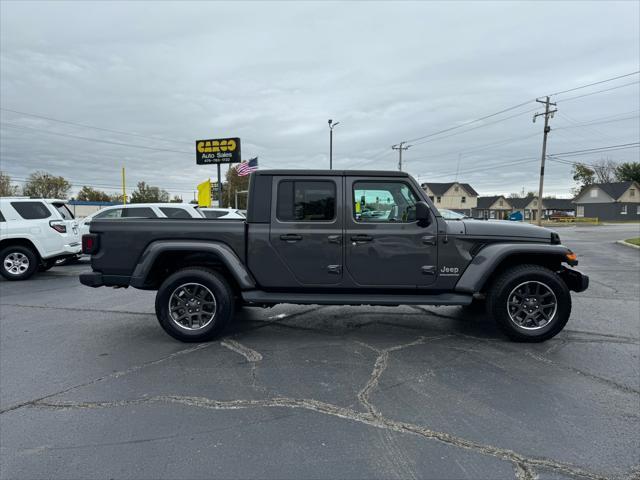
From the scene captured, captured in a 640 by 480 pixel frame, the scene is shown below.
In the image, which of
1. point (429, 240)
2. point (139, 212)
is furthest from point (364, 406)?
point (139, 212)

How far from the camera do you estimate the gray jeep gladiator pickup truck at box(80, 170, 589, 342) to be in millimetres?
4555

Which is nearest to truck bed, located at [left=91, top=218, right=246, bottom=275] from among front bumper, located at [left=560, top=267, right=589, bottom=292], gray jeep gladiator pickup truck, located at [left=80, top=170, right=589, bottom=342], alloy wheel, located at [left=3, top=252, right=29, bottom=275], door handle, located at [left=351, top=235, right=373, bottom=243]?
gray jeep gladiator pickup truck, located at [left=80, top=170, right=589, bottom=342]

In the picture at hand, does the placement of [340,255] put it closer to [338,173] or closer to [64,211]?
[338,173]

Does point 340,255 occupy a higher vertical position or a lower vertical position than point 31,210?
lower

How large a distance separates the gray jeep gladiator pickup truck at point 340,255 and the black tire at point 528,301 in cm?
1

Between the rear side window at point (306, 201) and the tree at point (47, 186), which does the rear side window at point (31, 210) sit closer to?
the rear side window at point (306, 201)

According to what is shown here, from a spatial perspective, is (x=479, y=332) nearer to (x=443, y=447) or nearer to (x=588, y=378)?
(x=588, y=378)

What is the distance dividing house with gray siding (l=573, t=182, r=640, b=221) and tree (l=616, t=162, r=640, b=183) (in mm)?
11482

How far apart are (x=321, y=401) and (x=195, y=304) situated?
2164mm

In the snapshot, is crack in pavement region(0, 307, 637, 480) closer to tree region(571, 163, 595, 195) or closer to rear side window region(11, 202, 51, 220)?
rear side window region(11, 202, 51, 220)

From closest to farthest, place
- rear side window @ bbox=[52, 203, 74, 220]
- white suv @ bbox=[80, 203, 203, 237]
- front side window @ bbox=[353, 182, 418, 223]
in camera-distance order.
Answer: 1. front side window @ bbox=[353, 182, 418, 223]
2. rear side window @ bbox=[52, 203, 74, 220]
3. white suv @ bbox=[80, 203, 203, 237]

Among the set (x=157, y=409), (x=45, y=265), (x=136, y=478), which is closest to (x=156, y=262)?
(x=157, y=409)

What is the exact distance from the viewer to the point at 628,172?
78.1m

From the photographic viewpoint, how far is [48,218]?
9.31 metres
